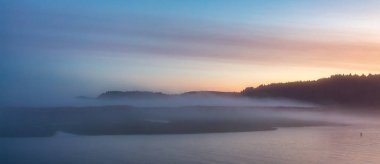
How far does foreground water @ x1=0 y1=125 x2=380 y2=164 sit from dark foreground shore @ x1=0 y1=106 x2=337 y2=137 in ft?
4.61

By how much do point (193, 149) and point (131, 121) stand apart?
30.3 ft

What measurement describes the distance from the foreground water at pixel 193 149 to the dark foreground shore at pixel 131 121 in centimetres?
140

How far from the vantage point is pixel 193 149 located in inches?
1024

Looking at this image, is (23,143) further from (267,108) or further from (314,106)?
(314,106)

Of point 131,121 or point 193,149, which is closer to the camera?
point 193,149

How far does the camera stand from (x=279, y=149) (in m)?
26.4

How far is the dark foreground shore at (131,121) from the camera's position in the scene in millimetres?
31359

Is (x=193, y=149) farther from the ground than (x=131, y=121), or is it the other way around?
(x=131, y=121)

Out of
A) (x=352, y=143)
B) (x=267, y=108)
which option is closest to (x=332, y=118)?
(x=267, y=108)

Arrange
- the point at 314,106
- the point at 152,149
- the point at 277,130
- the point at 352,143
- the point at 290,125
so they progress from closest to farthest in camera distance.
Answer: the point at 152,149 → the point at 352,143 → the point at 277,130 → the point at 290,125 → the point at 314,106

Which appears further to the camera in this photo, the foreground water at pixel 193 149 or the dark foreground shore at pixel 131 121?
the dark foreground shore at pixel 131 121

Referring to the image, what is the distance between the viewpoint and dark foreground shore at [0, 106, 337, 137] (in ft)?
103

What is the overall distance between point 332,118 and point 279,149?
951 inches

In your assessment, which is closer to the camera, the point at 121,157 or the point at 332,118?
the point at 121,157
